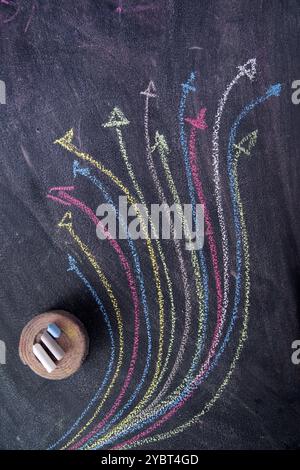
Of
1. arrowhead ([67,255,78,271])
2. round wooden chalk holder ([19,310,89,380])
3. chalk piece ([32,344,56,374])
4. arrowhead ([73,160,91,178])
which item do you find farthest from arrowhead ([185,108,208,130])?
chalk piece ([32,344,56,374])

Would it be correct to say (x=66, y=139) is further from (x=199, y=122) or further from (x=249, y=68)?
(x=249, y=68)

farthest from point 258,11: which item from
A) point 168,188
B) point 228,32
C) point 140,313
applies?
point 140,313

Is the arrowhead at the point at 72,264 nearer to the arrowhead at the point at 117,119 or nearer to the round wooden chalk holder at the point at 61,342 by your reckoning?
the round wooden chalk holder at the point at 61,342

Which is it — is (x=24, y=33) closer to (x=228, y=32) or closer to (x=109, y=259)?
(x=228, y=32)

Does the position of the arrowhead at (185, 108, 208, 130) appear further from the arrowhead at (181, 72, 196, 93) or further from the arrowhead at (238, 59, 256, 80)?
the arrowhead at (238, 59, 256, 80)

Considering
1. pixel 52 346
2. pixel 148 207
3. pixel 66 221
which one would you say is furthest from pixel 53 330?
pixel 148 207

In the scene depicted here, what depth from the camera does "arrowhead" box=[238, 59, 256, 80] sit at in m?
2.02

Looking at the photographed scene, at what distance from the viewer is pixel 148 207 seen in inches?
84.7

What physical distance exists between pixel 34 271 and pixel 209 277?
2.51ft

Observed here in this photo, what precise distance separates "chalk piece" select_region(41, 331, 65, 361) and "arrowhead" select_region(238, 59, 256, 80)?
4.38ft

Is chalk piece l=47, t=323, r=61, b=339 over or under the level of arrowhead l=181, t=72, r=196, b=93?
under

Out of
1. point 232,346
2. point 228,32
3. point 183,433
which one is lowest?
point 183,433

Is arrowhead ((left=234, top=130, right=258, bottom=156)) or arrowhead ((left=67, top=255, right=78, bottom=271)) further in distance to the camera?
arrowhead ((left=67, top=255, right=78, bottom=271))

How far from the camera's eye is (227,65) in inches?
79.7
